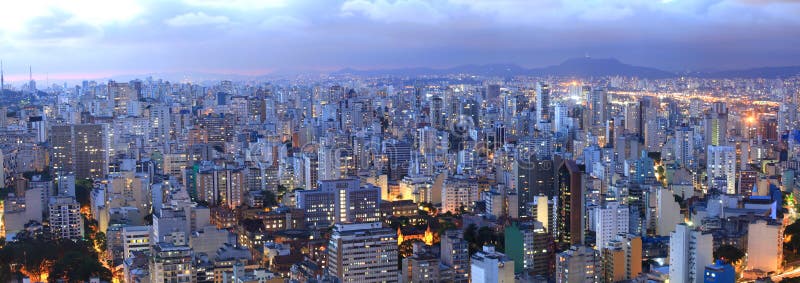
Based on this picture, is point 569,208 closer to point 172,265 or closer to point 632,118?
point 172,265

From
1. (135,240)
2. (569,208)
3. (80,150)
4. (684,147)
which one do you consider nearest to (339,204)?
(135,240)

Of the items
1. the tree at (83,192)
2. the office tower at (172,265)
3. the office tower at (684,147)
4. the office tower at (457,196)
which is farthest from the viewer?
the office tower at (684,147)

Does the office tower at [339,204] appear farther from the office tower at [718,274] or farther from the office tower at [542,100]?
the office tower at [542,100]

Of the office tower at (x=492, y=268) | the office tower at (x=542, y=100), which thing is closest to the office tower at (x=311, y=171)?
the office tower at (x=492, y=268)

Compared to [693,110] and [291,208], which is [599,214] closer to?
[291,208]

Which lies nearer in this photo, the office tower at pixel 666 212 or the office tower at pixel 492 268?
the office tower at pixel 492 268

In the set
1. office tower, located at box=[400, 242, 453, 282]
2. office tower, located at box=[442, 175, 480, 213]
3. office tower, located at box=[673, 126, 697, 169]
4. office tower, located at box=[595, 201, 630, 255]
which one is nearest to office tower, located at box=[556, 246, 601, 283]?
office tower, located at box=[400, 242, 453, 282]

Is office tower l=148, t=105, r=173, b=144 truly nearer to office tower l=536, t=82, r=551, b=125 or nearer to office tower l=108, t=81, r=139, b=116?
office tower l=108, t=81, r=139, b=116
